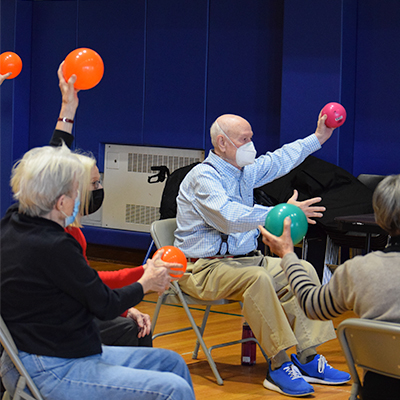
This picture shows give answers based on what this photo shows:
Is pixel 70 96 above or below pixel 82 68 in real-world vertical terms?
below

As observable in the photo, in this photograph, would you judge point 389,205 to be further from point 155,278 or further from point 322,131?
point 322,131

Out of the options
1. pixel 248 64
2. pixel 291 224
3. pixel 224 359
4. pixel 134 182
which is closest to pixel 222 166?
pixel 224 359

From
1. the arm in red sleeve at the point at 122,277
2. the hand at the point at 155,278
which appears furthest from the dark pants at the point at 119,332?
the hand at the point at 155,278

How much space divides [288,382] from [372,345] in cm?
146

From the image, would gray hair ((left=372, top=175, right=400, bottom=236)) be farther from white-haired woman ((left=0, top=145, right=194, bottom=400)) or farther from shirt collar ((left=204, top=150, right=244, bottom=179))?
shirt collar ((left=204, top=150, right=244, bottom=179))

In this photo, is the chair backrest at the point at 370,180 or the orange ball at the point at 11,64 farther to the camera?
the chair backrest at the point at 370,180

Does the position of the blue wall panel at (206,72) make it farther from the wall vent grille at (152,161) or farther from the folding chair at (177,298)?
the folding chair at (177,298)

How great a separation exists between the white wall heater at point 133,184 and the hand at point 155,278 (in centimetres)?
413

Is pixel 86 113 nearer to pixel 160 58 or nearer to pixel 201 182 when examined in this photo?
pixel 160 58

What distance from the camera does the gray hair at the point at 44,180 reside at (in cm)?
188

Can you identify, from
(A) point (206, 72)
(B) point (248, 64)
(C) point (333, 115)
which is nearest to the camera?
(C) point (333, 115)

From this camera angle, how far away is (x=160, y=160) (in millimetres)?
6469

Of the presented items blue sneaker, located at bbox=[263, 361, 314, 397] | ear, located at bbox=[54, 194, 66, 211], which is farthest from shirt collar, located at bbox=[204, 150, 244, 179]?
ear, located at bbox=[54, 194, 66, 211]

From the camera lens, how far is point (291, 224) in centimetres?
239
